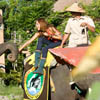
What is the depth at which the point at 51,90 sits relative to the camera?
4977mm

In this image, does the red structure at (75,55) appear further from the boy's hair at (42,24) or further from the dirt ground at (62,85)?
the dirt ground at (62,85)

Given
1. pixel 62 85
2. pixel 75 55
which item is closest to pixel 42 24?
pixel 62 85

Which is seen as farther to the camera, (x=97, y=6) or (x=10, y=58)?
(x=97, y=6)

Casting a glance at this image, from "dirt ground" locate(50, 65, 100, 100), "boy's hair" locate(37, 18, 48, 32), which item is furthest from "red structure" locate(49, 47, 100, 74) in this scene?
"dirt ground" locate(50, 65, 100, 100)

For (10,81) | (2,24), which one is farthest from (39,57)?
(2,24)

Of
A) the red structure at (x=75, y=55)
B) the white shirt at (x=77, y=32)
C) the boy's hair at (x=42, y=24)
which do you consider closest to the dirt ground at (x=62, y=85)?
the white shirt at (x=77, y=32)

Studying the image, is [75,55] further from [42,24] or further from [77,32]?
[42,24]

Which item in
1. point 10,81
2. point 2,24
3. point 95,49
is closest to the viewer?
point 95,49

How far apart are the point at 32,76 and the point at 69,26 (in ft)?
3.20

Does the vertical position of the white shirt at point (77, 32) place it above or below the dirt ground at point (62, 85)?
above

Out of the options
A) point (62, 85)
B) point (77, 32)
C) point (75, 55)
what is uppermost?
point (75, 55)

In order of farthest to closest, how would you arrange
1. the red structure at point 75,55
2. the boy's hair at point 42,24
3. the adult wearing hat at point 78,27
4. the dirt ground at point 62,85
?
the dirt ground at point 62,85, the boy's hair at point 42,24, the adult wearing hat at point 78,27, the red structure at point 75,55

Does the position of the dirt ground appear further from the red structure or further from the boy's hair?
the red structure

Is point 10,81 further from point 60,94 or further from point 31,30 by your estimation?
point 60,94
